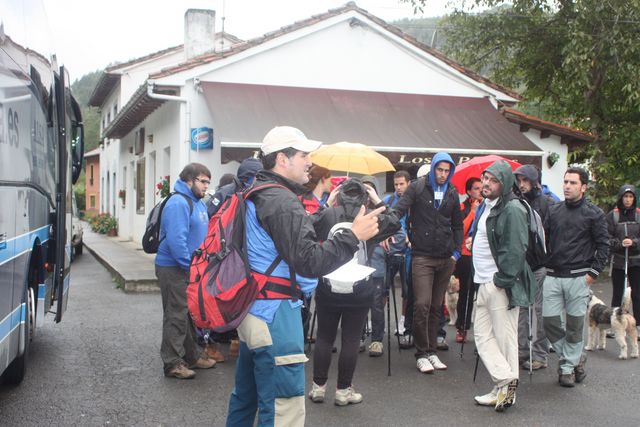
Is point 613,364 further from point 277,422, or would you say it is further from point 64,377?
point 64,377

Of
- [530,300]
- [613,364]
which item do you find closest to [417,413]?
[530,300]

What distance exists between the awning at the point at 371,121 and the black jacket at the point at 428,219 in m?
6.04

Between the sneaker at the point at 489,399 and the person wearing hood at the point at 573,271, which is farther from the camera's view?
the person wearing hood at the point at 573,271

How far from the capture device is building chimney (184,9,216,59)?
750 inches

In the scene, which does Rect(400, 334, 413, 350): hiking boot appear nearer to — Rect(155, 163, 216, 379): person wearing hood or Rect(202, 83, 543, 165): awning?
Rect(155, 163, 216, 379): person wearing hood

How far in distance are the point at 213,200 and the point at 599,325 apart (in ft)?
14.6

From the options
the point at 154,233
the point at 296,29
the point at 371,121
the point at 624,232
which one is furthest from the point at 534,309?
the point at 296,29

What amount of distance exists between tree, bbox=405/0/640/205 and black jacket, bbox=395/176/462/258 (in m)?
9.64

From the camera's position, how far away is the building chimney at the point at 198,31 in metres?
19.1

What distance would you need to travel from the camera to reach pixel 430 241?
6504 millimetres

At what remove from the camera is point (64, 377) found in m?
6.08

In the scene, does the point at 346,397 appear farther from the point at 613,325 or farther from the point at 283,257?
the point at 613,325

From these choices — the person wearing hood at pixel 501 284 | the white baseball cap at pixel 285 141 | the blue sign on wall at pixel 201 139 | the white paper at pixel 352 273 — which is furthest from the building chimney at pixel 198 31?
the white baseball cap at pixel 285 141

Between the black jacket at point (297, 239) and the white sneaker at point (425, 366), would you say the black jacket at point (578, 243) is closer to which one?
the white sneaker at point (425, 366)
